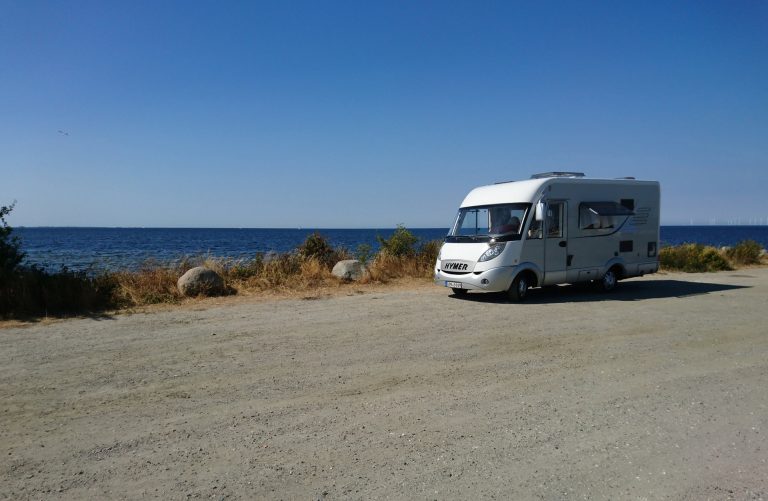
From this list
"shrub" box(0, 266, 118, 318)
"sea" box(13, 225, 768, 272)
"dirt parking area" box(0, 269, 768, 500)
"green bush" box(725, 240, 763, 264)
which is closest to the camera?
"dirt parking area" box(0, 269, 768, 500)

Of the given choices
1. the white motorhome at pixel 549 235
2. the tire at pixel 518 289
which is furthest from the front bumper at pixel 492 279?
the tire at pixel 518 289

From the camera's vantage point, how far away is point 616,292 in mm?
13766

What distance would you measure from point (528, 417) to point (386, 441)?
1436 millimetres

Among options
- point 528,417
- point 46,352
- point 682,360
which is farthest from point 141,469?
point 682,360

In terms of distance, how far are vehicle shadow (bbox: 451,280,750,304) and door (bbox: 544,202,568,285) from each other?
0.59 metres

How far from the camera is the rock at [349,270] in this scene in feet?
51.9

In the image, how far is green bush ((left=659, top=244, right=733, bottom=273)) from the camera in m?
20.6

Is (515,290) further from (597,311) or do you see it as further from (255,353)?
(255,353)

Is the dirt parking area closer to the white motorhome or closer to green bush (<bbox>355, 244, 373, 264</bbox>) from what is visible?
the white motorhome

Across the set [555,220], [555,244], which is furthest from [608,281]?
[555,220]

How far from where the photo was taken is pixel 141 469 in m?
4.02

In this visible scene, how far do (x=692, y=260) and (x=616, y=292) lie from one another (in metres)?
9.29

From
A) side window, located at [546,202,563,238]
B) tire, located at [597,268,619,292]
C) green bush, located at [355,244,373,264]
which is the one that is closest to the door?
side window, located at [546,202,563,238]

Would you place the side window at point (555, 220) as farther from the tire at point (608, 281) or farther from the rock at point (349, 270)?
the rock at point (349, 270)
